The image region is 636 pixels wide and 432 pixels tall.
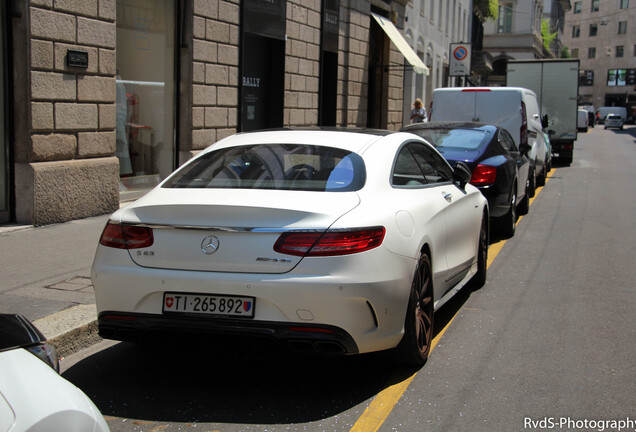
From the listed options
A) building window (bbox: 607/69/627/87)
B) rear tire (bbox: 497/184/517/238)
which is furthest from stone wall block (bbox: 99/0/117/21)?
building window (bbox: 607/69/627/87)

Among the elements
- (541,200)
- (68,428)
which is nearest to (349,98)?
(541,200)

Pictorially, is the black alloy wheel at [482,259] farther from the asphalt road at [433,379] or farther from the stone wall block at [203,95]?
the stone wall block at [203,95]

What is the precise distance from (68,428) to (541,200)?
45.7 feet

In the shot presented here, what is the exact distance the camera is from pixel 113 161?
10953 millimetres

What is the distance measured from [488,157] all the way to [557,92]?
54.0 ft

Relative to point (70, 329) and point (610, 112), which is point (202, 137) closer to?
point (70, 329)

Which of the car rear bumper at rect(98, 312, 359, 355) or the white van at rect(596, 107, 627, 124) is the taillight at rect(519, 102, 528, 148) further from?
the white van at rect(596, 107, 627, 124)

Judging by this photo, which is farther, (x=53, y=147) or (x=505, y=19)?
(x=505, y=19)

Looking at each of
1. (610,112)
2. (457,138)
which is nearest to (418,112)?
(457,138)

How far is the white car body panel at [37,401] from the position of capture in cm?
227

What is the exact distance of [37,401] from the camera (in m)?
2.35

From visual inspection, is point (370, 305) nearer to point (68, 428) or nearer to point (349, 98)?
point (68, 428)

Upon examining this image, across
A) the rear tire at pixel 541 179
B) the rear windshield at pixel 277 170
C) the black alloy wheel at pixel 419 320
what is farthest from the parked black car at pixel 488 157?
the rear tire at pixel 541 179

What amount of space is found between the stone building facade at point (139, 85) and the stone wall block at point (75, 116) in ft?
0.05
